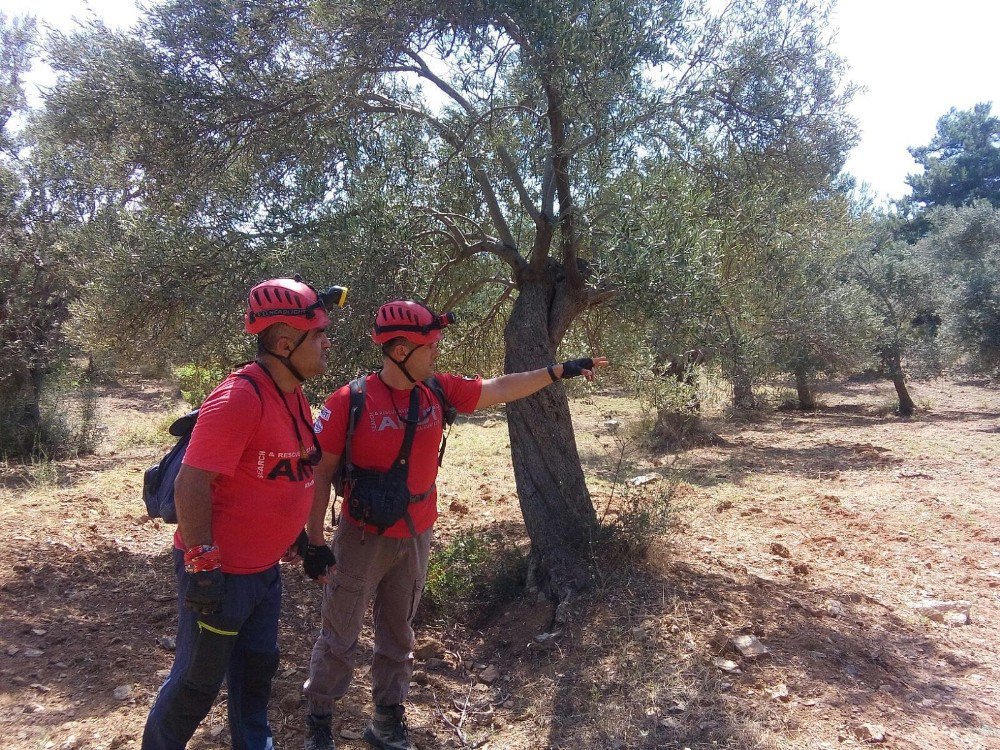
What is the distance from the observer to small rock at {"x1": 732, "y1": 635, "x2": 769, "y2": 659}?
4141mm

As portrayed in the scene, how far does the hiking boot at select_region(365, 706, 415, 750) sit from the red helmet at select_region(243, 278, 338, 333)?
1.93 m

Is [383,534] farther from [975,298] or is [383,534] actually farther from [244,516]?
[975,298]

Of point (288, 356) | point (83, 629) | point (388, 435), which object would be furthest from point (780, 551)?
point (83, 629)

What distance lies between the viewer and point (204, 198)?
5.14 metres

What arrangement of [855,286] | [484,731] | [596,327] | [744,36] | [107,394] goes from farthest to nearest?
[107,394], [855,286], [596,327], [744,36], [484,731]

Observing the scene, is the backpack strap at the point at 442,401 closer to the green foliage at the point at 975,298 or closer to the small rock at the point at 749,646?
the small rock at the point at 749,646

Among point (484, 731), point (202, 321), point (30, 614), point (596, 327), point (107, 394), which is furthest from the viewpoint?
point (107, 394)

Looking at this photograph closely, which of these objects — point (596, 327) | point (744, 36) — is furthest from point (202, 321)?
point (744, 36)

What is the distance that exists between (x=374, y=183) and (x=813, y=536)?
5.20 meters

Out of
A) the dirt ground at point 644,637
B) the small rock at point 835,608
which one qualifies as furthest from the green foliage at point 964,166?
the small rock at point 835,608

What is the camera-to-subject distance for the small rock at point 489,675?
13.8 feet

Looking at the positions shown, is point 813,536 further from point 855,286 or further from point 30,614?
point 855,286

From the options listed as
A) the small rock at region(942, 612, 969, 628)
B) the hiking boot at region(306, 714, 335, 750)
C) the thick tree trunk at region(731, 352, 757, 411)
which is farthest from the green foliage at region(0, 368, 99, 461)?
the thick tree trunk at region(731, 352, 757, 411)

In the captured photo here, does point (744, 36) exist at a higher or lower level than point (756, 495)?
higher
